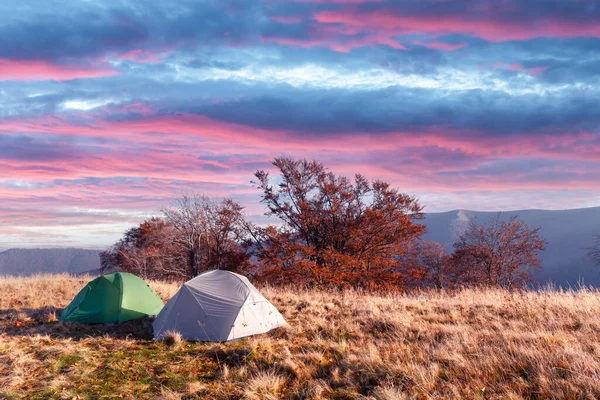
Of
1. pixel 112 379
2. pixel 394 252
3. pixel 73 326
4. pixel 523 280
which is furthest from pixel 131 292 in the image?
pixel 523 280

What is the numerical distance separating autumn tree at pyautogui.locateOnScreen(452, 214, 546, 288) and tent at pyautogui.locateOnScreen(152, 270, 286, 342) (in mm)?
31914

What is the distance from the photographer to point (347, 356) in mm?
7973

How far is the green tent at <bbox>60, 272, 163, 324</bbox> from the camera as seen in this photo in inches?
511

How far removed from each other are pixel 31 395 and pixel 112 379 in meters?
1.40

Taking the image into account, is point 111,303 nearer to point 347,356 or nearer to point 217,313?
point 217,313

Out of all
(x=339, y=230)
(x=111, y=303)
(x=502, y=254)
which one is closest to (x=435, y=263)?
(x=502, y=254)

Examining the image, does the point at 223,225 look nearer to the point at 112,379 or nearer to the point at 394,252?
the point at 394,252

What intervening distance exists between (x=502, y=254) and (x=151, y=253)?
33.4 meters

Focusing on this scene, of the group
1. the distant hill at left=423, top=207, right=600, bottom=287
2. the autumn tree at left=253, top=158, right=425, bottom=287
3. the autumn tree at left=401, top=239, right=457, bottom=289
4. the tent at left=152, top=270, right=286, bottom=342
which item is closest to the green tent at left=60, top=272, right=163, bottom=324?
the tent at left=152, top=270, right=286, bottom=342

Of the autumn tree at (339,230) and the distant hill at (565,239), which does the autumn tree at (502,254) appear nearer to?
the autumn tree at (339,230)

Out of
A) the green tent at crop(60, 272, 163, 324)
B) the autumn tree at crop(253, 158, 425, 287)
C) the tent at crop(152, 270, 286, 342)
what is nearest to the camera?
the tent at crop(152, 270, 286, 342)

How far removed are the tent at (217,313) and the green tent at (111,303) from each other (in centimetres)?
225

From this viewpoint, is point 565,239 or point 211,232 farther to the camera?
point 565,239

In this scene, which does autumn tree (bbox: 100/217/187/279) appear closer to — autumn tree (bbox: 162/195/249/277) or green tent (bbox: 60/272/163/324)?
autumn tree (bbox: 162/195/249/277)
